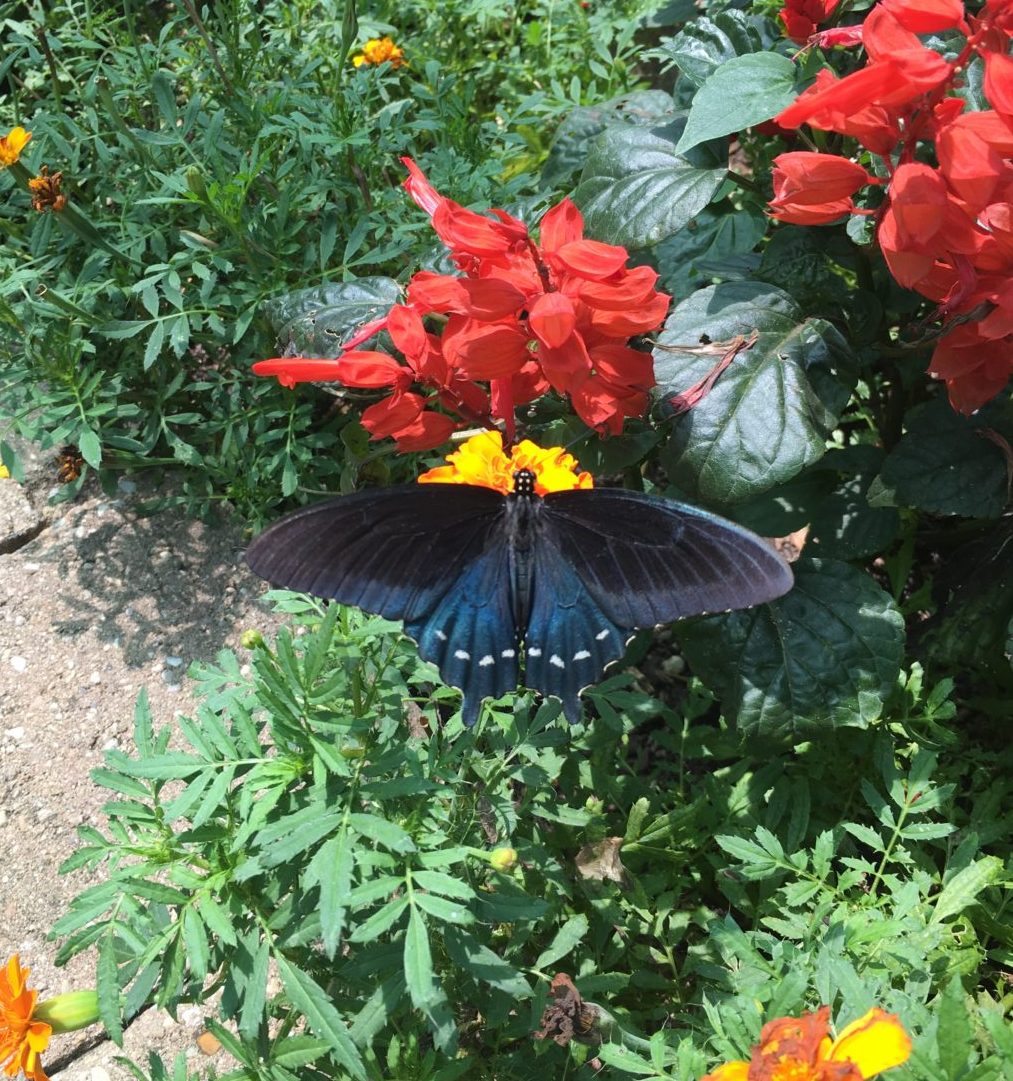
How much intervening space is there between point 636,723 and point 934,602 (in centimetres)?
66

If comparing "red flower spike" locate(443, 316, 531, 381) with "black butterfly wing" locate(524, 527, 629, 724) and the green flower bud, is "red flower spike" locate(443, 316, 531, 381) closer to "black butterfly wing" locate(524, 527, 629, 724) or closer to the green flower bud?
"black butterfly wing" locate(524, 527, 629, 724)

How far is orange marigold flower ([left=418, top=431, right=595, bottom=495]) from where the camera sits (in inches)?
59.7

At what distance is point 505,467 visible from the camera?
1536mm

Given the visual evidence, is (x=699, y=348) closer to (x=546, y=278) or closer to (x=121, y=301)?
(x=546, y=278)

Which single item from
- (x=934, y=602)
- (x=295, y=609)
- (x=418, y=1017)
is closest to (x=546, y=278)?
(x=295, y=609)

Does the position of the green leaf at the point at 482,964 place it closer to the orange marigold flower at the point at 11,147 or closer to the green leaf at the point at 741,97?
the green leaf at the point at 741,97

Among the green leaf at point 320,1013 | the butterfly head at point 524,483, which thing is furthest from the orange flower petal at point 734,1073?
the butterfly head at point 524,483

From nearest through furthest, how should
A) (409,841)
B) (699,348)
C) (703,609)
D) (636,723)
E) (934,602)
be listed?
(409,841)
(703,609)
(699,348)
(636,723)
(934,602)

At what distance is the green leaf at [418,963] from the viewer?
1138 mm

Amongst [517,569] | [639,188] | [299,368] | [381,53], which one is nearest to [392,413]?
[299,368]

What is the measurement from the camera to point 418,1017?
1.42 metres

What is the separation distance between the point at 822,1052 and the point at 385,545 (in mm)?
727

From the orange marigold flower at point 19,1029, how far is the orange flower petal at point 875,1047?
0.89m

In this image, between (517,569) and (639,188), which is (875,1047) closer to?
(517,569)
